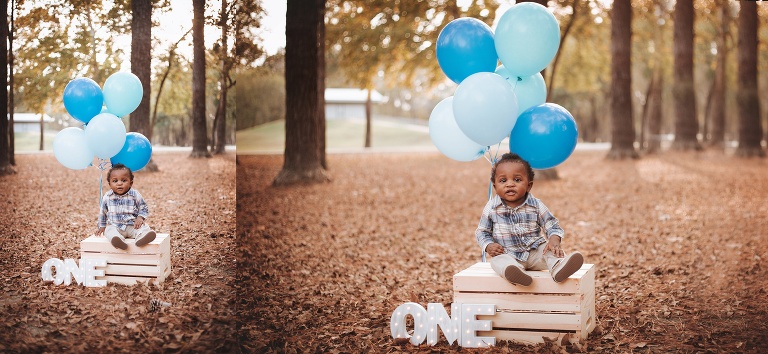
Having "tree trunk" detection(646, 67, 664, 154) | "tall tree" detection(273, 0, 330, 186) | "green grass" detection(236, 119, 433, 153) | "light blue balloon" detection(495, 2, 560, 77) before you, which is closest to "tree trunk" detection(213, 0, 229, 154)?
"light blue balloon" detection(495, 2, 560, 77)

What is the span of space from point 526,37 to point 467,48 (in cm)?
40

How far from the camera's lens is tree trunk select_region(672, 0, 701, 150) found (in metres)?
21.2

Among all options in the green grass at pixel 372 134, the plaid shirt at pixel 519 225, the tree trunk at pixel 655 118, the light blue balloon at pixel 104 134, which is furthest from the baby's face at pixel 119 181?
the green grass at pixel 372 134

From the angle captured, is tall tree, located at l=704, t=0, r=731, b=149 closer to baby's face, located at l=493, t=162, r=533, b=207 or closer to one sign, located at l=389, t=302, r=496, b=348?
baby's face, located at l=493, t=162, r=533, b=207

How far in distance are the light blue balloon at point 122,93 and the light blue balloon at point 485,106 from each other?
2219 mm

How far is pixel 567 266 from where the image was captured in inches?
180

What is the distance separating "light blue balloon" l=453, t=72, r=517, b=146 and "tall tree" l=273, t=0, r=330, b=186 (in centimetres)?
942

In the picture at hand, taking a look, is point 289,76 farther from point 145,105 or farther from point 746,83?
point 746,83

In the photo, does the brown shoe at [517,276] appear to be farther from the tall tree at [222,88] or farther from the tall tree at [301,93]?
the tall tree at [301,93]

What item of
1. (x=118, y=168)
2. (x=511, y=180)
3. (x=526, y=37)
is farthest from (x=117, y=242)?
(x=526, y=37)

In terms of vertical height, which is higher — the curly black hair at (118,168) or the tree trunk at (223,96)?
the tree trunk at (223,96)

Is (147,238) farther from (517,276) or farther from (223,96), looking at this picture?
(517,276)

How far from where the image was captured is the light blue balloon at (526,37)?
5.00m

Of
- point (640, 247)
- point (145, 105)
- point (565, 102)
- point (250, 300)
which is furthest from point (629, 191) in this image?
point (565, 102)
